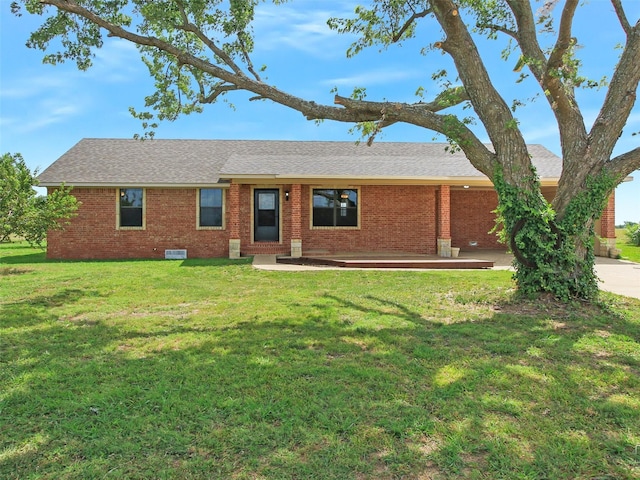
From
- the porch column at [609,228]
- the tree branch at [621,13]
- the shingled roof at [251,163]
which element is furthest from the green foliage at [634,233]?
the tree branch at [621,13]

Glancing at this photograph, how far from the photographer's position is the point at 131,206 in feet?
47.7

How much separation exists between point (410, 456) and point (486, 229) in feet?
51.6

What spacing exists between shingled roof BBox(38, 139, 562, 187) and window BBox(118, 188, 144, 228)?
0.50 meters

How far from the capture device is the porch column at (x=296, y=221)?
13.5 meters

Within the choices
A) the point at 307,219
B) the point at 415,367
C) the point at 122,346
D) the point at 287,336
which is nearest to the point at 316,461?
the point at 415,367

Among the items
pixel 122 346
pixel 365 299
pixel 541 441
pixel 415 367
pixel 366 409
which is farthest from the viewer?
pixel 365 299

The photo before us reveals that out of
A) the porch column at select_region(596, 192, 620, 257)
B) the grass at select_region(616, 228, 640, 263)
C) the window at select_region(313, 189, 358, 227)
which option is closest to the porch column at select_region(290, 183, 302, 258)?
the window at select_region(313, 189, 358, 227)

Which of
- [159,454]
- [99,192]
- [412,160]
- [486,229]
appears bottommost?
[159,454]

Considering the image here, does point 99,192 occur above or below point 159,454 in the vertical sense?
above

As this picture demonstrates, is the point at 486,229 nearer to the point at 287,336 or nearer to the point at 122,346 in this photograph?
the point at 287,336

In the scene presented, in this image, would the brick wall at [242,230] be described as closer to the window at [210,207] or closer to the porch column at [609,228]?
the window at [210,207]

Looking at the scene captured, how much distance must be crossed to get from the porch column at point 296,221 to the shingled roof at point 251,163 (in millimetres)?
574

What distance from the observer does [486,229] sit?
655 inches

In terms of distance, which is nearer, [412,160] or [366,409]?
[366,409]
